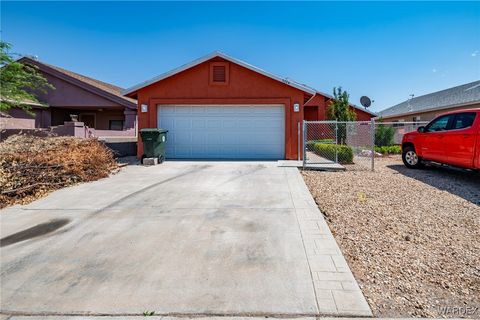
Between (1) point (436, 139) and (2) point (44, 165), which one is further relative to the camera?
(1) point (436, 139)

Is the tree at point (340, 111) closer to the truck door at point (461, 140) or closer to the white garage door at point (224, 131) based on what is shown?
the white garage door at point (224, 131)

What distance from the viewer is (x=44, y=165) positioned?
7.40 m

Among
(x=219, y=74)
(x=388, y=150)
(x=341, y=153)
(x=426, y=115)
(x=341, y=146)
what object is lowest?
(x=341, y=153)

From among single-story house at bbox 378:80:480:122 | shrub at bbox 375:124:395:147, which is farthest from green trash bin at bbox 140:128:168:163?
single-story house at bbox 378:80:480:122

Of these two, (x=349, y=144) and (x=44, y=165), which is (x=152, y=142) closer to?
(x=44, y=165)

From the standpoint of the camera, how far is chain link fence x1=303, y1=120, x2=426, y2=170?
1000 cm

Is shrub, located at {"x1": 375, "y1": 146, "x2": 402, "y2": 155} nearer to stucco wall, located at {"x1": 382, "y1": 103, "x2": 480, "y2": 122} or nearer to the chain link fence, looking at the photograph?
the chain link fence

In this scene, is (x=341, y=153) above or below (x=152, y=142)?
below

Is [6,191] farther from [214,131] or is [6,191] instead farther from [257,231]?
[214,131]

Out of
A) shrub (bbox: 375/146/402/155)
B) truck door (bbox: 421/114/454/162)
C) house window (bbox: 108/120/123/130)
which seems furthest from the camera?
house window (bbox: 108/120/123/130)

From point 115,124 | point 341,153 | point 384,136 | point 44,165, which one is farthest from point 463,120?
point 115,124

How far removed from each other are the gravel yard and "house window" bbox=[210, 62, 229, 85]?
6597 millimetres

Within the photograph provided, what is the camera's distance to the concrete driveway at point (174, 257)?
269 centimetres

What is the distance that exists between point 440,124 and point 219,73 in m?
8.28
